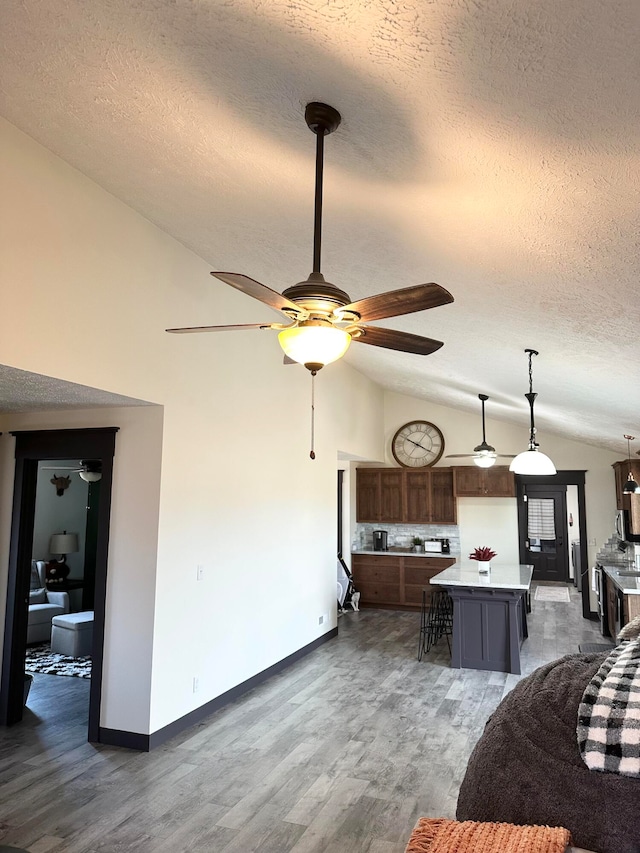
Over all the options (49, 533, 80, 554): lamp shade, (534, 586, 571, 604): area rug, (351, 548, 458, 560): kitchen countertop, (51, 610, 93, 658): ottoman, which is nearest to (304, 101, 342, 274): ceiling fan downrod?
(51, 610, 93, 658): ottoman

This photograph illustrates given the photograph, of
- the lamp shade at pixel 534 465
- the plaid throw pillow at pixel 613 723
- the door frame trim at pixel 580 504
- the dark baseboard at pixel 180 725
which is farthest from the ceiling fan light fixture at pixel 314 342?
the door frame trim at pixel 580 504

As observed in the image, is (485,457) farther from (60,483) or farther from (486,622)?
(60,483)

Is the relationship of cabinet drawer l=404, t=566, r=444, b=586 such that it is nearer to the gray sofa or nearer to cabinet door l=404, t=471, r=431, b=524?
cabinet door l=404, t=471, r=431, b=524

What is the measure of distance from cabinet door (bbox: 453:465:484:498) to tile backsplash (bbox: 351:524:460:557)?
1.98 feet

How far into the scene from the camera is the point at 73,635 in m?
6.18

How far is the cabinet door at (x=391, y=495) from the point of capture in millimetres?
9195

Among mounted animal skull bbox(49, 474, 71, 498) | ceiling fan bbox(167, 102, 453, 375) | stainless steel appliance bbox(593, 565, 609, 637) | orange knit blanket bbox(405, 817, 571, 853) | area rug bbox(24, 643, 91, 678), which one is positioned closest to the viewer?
orange knit blanket bbox(405, 817, 571, 853)

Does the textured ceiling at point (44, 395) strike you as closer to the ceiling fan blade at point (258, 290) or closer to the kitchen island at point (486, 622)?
the ceiling fan blade at point (258, 290)

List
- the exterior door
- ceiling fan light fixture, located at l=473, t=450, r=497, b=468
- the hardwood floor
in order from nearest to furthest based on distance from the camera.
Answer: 1. the hardwood floor
2. ceiling fan light fixture, located at l=473, t=450, r=497, b=468
3. the exterior door

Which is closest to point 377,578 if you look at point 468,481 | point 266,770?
point 468,481

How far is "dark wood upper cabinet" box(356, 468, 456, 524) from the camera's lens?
900cm

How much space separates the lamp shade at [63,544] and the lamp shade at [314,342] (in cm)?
727

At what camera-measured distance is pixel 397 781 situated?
11.4 ft

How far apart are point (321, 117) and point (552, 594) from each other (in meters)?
10.3
